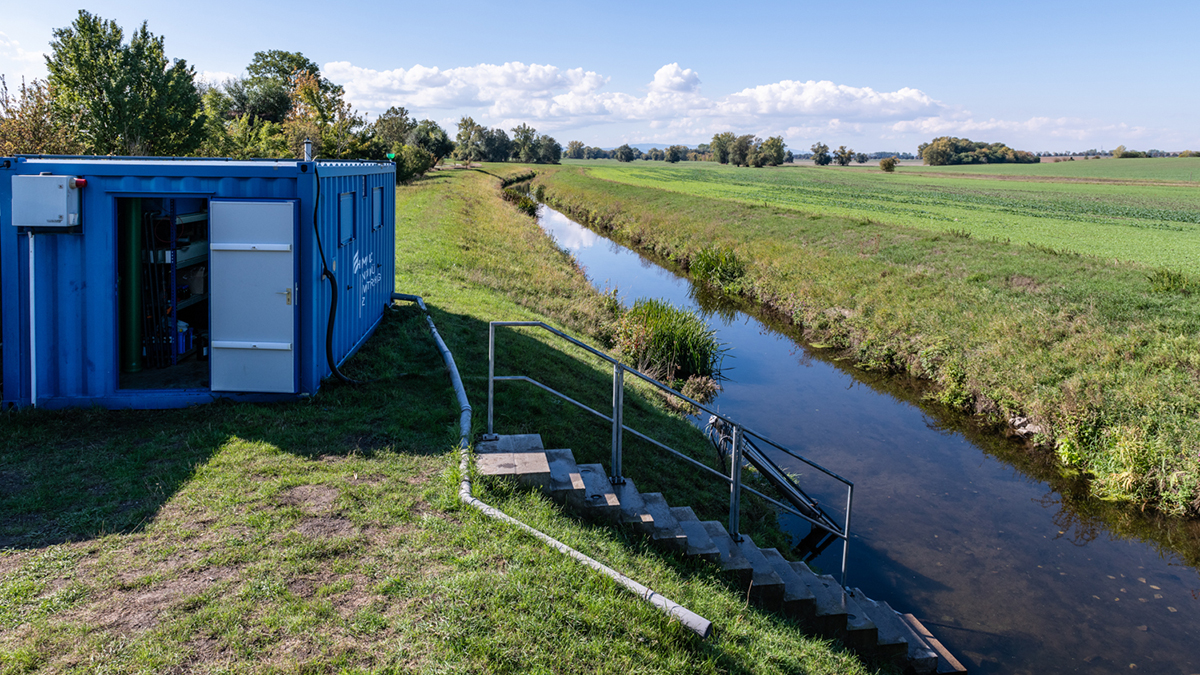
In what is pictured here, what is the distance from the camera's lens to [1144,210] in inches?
1521

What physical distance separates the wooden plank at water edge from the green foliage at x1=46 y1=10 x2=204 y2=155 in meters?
31.8

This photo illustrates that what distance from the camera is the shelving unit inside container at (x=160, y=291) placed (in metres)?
8.59

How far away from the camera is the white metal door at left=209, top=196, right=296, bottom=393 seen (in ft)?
25.5

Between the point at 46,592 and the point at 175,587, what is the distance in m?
0.75

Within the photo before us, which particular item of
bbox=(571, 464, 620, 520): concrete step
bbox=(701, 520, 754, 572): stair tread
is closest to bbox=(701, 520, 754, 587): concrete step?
bbox=(701, 520, 754, 572): stair tread

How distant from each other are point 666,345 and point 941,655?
8525mm

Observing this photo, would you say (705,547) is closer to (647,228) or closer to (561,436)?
(561,436)

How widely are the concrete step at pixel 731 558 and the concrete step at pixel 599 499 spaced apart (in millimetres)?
978

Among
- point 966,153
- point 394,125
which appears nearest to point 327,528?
point 394,125

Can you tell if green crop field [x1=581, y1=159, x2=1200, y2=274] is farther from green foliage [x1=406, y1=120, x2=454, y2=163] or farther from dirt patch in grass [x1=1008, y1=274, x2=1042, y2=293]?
green foliage [x1=406, y1=120, x2=454, y2=163]

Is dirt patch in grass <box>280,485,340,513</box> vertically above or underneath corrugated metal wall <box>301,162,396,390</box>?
underneath

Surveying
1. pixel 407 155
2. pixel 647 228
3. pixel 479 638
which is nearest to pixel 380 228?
pixel 479 638

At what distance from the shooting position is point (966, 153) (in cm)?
11856

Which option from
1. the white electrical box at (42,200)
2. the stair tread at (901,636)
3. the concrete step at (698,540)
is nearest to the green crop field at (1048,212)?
the stair tread at (901,636)
